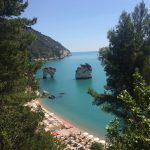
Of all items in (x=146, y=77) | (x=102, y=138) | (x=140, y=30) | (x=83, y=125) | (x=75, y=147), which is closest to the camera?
(x=146, y=77)

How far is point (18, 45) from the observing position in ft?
55.9

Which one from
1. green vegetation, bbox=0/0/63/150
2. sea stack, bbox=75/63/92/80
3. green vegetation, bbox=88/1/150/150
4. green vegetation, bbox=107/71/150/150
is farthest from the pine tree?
sea stack, bbox=75/63/92/80

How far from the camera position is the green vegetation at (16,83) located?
1595 cm

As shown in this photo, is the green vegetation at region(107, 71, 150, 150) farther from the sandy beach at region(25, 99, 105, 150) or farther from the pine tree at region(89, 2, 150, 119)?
the sandy beach at region(25, 99, 105, 150)

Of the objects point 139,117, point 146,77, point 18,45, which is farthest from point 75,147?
point 139,117

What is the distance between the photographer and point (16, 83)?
56.5ft

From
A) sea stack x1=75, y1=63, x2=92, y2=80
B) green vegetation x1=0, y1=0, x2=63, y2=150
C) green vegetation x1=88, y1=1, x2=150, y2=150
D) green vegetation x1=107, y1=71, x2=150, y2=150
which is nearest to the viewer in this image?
green vegetation x1=107, y1=71, x2=150, y2=150

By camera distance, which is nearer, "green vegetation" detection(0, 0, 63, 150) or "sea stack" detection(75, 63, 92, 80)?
"green vegetation" detection(0, 0, 63, 150)

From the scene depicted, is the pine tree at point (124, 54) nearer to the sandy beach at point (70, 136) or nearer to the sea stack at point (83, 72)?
the sandy beach at point (70, 136)

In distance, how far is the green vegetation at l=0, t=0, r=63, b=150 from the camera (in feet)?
52.3

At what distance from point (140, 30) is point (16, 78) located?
9.89 metres

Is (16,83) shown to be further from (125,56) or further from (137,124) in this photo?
(137,124)

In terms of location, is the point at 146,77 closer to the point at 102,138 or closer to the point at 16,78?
the point at 16,78

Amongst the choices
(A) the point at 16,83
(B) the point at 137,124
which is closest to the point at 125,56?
(A) the point at 16,83
